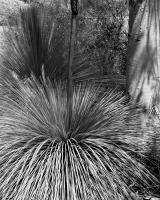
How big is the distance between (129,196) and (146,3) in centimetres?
164

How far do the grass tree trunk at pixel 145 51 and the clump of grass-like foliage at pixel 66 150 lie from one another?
0.95 ft

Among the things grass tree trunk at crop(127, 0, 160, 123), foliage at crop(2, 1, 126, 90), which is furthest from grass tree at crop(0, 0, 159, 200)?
foliage at crop(2, 1, 126, 90)

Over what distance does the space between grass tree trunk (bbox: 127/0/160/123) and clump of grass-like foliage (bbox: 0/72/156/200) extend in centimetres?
29

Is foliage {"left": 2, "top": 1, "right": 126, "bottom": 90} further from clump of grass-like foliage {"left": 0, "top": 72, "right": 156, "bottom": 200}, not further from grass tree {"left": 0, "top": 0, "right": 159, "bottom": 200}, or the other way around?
clump of grass-like foliage {"left": 0, "top": 72, "right": 156, "bottom": 200}

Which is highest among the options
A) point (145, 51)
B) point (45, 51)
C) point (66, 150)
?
point (45, 51)

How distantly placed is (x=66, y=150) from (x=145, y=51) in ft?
3.84

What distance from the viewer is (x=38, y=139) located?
2.60m

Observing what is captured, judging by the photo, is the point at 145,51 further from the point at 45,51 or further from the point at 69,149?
the point at 45,51

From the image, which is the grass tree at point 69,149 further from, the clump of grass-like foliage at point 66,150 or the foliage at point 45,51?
the foliage at point 45,51

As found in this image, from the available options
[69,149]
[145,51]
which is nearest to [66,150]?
[69,149]

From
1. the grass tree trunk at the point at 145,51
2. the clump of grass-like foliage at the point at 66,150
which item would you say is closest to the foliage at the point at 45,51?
the grass tree trunk at the point at 145,51

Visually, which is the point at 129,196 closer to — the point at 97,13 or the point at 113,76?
the point at 113,76

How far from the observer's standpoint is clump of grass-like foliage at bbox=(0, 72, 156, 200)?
230 cm

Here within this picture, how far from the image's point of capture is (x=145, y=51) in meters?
2.98
